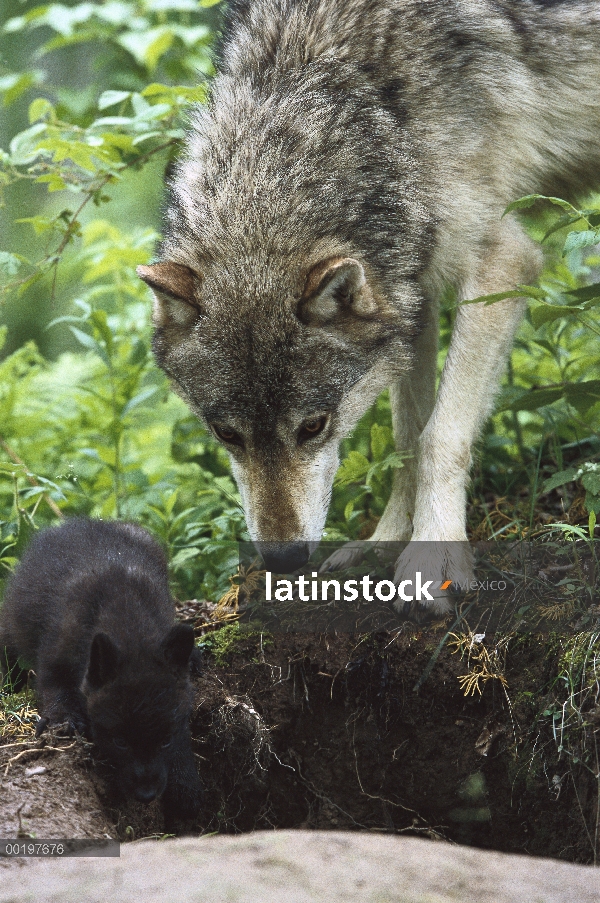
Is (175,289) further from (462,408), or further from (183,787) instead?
(183,787)

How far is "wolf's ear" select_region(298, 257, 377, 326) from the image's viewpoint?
368 centimetres

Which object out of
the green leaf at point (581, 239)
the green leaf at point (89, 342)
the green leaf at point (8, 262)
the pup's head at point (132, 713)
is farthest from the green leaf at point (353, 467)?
the green leaf at point (8, 262)

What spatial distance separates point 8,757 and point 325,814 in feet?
5.28

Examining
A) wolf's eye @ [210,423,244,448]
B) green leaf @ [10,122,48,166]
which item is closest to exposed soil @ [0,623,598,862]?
wolf's eye @ [210,423,244,448]

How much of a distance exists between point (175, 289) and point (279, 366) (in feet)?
1.88

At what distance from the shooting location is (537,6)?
4.54 m

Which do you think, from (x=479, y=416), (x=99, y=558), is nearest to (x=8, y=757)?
(x=99, y=558)

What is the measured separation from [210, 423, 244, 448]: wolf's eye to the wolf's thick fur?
0.02 metres

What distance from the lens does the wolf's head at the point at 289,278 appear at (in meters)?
3.78

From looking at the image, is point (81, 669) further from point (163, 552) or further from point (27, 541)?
point (27, 541)

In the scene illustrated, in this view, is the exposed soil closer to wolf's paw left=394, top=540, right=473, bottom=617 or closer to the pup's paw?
wolf's paw left=394, top=540, right=473, bottom=617

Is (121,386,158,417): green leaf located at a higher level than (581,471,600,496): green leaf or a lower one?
lower


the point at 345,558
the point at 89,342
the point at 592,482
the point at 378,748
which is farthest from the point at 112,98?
the point at 378,748

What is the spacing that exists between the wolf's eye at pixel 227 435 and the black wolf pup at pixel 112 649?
2.24 ft
